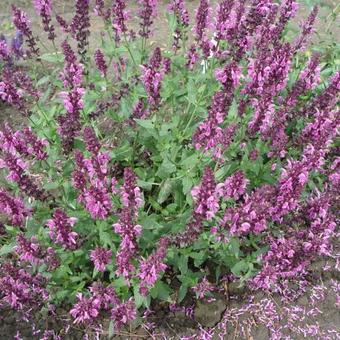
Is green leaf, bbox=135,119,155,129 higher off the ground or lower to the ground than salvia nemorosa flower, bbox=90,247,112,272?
higher

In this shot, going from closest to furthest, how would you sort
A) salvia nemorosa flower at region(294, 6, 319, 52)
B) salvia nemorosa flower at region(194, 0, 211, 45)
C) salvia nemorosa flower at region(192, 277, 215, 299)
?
salvia nemorosa flower at region(192, 277, 215, 299) → salvia nemorosa flower at region(194, 0, 211, 45) → salvia nemorosa flower at region(294, 6, 319, 52)

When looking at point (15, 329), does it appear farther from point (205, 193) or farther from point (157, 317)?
point (205, 193)

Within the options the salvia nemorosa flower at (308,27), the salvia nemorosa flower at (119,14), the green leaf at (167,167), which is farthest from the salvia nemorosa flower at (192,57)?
the green leaf at (167,167)

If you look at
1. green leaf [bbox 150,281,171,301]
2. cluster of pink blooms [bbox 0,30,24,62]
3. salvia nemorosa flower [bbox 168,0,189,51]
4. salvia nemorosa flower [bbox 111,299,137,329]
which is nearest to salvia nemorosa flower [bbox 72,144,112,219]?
salvia nemorosa flower [bbox 111,299,137,329]

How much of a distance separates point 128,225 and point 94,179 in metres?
0.44

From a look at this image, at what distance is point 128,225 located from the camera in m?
3.33

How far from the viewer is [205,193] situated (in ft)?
10.7

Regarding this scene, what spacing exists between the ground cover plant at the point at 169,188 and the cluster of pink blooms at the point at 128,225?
0.01m

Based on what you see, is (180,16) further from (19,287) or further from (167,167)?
(19,287)

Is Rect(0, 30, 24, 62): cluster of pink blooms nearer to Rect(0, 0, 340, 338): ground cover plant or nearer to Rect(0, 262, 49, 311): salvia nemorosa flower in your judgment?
Rect(0, 0, 340, 338): ground cover plant

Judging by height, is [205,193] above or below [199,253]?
above

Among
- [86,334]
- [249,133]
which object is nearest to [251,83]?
[249,133]

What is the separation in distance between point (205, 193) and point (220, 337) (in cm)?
182

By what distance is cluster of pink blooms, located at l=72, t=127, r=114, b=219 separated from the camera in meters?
3.39
